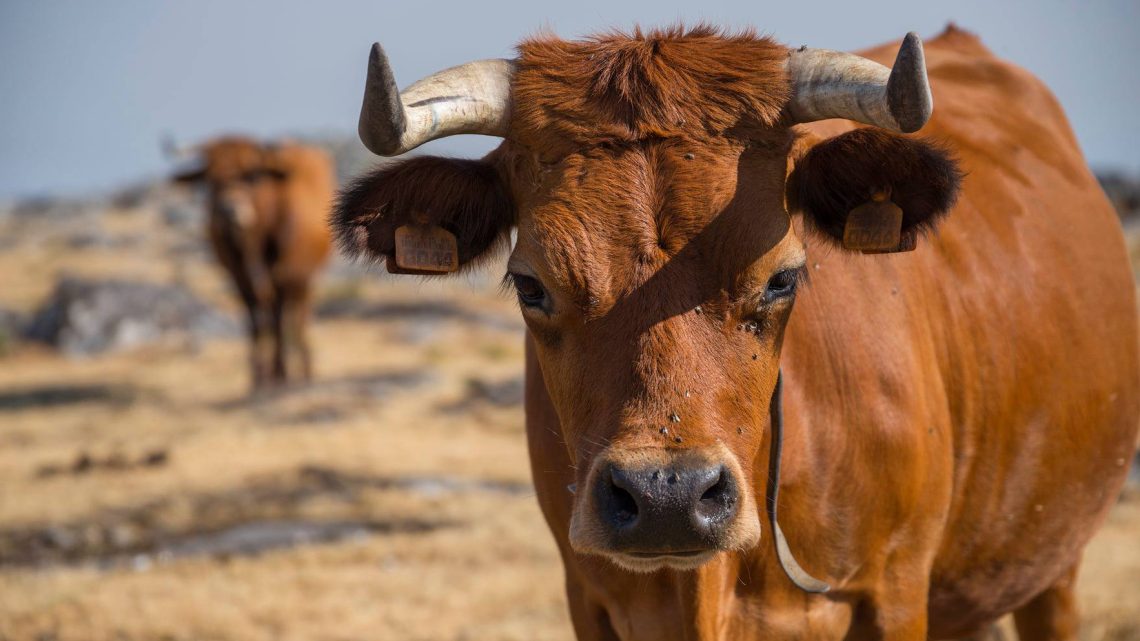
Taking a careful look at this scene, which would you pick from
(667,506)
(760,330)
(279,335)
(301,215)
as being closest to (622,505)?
(667,506)

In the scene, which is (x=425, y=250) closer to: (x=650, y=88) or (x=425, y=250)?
(x=425, y=250)

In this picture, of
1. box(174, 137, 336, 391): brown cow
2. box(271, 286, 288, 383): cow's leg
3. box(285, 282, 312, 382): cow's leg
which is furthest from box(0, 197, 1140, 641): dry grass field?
box(174, 137, 336, 391): brown cow

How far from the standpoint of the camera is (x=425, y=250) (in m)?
3.57

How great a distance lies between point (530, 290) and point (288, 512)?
6650 millimetres

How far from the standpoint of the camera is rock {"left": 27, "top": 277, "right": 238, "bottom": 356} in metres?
22.0

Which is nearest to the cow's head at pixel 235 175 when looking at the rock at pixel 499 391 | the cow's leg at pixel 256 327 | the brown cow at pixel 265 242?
the brown cow at pixel 265 242

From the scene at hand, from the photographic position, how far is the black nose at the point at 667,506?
2.76 m

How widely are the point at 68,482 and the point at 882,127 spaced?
360 inches

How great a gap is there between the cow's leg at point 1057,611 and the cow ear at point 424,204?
122 inches

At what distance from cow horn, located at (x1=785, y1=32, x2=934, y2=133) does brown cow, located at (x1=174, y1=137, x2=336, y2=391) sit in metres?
13.9

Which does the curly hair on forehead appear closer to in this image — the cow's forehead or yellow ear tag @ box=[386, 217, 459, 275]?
the cow's forehead

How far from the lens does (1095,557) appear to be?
722cm

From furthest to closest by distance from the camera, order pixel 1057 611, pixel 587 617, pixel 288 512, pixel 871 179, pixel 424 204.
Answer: pixel 288 512 → pixel 1057 611 → pixel 587 617 → pixel 424 204 → pixel 871 179

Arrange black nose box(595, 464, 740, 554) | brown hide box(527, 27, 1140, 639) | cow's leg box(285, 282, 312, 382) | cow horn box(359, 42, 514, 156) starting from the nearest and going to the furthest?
black nose box(595, 464, 740, 554) → cow horn box(359, 42, 514, 156) → brown hide box(527, 27, 1140, 639) → cow's leg box(285, 282, 312, 382)
